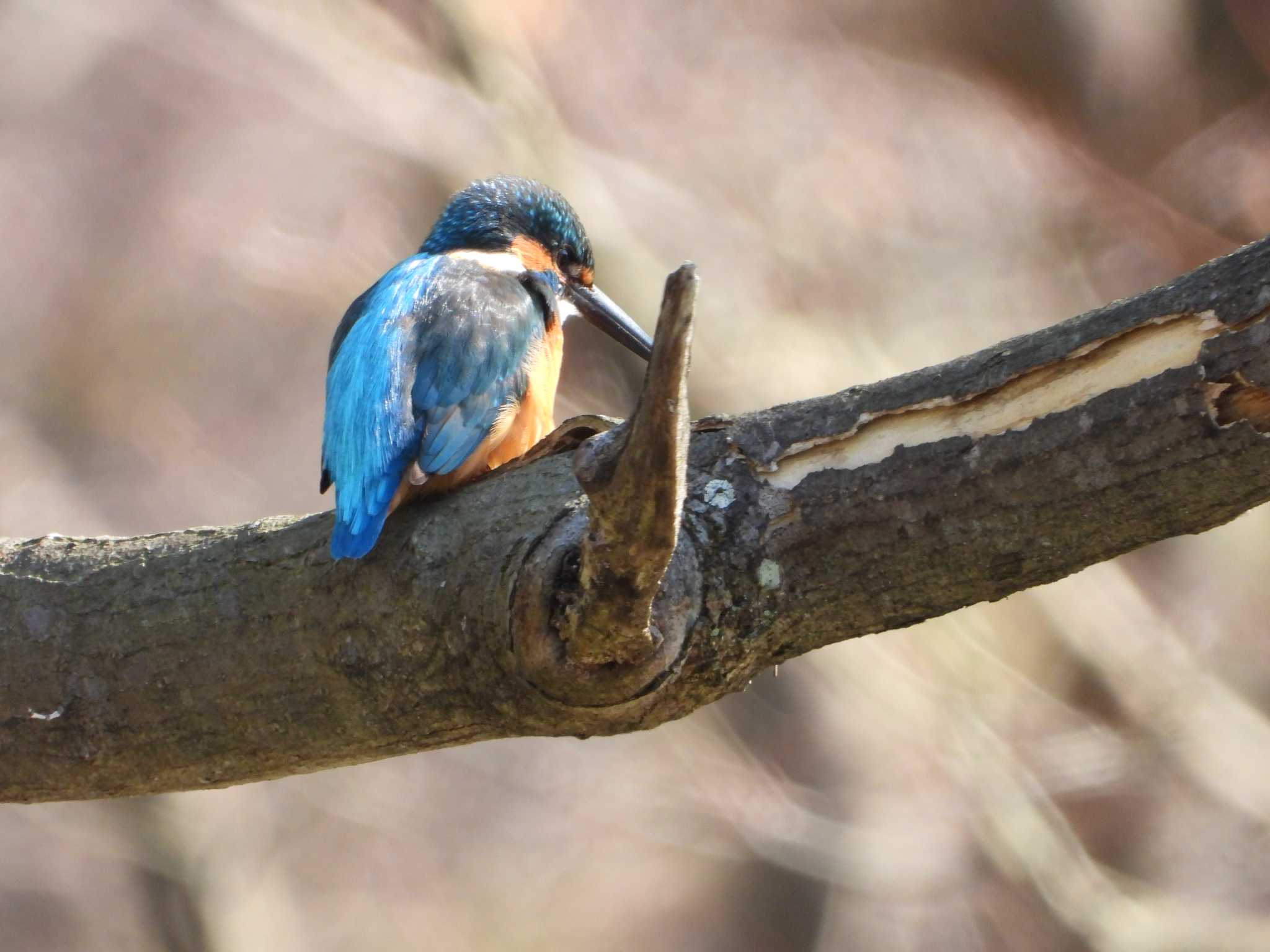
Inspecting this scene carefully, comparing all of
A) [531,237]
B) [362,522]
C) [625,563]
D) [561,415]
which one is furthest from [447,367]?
[561,415]

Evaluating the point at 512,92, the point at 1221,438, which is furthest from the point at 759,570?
the point at 512,92

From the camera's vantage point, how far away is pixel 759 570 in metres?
1.33

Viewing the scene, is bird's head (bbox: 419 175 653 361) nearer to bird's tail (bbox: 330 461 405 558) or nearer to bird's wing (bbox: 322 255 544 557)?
bird's wing (bbox: 322 255 544 557)

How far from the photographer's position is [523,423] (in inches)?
82.6

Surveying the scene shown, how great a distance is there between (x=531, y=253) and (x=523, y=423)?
1.93 feet

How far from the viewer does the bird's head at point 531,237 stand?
2.57m

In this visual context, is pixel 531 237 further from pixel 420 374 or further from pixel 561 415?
pixel 561 415

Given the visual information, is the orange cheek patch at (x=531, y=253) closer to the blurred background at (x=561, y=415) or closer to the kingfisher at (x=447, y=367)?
the kingfisher at (x=447, y=367)

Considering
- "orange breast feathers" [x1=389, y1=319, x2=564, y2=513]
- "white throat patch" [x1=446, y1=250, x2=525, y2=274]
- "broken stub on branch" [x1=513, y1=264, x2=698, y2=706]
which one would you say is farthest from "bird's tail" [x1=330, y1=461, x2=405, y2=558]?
"white throat patch" [x1=446, y1=250, x2=525, y2=274]

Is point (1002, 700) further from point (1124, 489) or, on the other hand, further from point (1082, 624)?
point (1124, 489)

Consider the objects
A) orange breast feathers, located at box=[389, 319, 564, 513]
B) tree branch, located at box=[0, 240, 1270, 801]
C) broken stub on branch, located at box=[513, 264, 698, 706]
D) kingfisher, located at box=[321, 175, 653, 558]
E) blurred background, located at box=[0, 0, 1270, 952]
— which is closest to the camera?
broken stub on branch, located at box=[513, 264, 698, 706]

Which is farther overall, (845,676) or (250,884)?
(845,676)

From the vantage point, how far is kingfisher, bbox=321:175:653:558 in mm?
1730

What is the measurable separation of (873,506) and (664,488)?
0.27 meters
